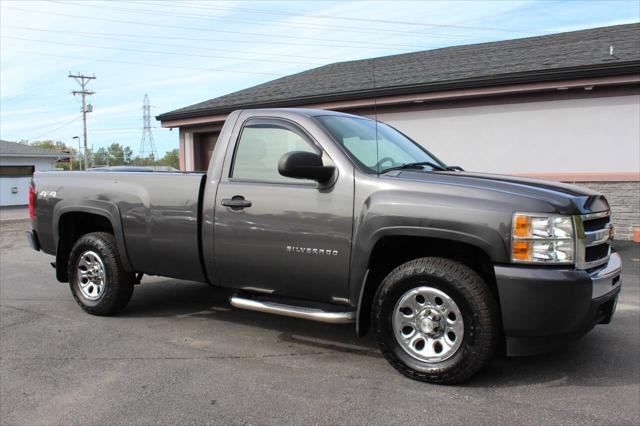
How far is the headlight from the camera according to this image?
130 inches

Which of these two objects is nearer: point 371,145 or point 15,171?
point 371,145

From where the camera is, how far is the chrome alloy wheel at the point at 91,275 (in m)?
5.31

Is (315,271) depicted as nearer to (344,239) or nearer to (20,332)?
(344,239)

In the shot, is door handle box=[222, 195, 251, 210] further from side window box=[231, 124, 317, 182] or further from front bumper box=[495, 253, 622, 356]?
front bumper box=[495, 253, 622, 356]

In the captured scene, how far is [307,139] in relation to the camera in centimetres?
425

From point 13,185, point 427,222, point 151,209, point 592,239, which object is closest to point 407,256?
point 427,222

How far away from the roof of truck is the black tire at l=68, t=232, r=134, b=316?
495cm

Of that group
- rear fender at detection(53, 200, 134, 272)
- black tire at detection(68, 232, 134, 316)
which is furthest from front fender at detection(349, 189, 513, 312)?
black tire at detection(68, 232, 134, 316)

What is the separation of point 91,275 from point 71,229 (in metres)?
0.61

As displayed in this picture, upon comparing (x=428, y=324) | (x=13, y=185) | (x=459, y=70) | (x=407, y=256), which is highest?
(x=459, y=70)

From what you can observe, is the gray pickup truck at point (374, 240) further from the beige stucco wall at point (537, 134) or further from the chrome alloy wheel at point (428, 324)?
the beige stucco wall at point (537, 134)

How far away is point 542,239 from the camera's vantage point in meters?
3.30

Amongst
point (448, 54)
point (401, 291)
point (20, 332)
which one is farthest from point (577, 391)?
point (448, 54)

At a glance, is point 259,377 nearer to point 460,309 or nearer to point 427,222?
point 460,309
